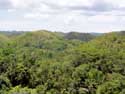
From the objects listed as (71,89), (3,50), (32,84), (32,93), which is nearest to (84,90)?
(71,89)

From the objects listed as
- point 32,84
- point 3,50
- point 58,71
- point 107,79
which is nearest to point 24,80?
point 32,84

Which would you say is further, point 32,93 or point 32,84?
point 32,84

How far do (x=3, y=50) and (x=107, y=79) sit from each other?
121ft

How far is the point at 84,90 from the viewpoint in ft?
209

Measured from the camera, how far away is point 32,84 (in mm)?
76250

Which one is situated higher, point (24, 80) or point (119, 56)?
point (119, 56)

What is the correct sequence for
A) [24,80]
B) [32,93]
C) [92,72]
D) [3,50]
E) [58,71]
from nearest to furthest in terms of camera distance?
1. [32,93]
2. [92,72]
3. [58,71]
4. [24,80]
5. [3,50]

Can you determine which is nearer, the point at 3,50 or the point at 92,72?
the point at 92,72

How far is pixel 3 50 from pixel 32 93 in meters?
33.1

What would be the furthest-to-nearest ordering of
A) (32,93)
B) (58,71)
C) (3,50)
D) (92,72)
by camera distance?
1. (3,50)
2. (58,71)
3. (92,72)
4. (32,93)

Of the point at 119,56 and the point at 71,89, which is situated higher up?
the point at 119,56

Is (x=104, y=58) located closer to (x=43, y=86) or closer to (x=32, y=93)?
(x=43, y=86)

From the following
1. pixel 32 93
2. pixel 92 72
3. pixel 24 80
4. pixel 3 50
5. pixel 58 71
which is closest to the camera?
pixel 32 93

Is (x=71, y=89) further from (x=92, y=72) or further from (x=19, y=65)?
(x=19, y=65)
